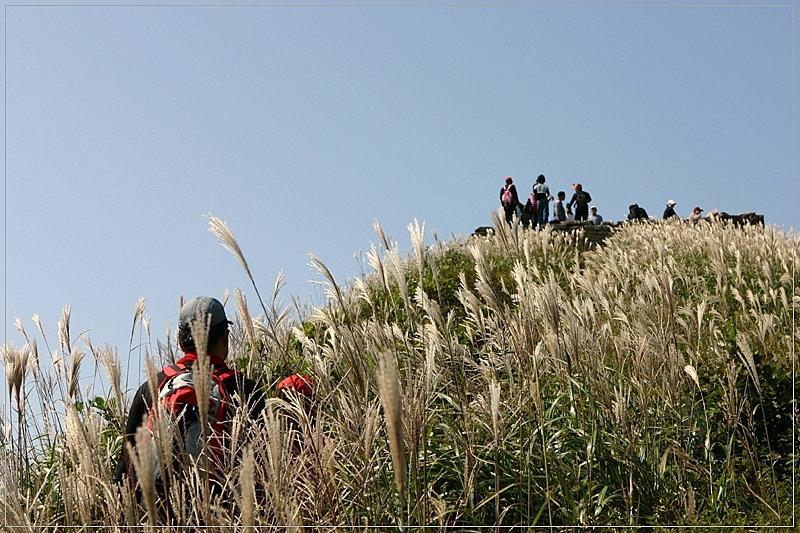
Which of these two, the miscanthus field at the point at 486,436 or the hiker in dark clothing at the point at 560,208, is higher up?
the hiker in dark clothing at the point at 560,208

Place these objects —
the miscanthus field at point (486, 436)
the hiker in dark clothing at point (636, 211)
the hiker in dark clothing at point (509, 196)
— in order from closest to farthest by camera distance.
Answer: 1. the miscanthus field at point (486, 436)
2. the hiker in dark clothing at point (509, 196)
3. the hiker in dark clothing at point (636, 211)

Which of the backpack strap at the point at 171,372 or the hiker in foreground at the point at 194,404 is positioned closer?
the hiker in foreground at the point at 194,404

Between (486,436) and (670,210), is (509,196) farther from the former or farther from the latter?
(486,436)

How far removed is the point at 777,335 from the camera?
651cm

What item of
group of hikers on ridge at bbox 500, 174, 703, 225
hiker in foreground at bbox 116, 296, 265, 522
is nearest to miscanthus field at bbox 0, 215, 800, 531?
hiker in foreground at bbox 116, 296, 265, 522

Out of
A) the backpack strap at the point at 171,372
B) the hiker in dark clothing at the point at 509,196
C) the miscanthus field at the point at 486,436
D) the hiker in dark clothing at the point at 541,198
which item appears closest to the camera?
the miscanthus field at the point at 486,436

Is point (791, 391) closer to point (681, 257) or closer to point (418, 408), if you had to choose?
point (418, 408)

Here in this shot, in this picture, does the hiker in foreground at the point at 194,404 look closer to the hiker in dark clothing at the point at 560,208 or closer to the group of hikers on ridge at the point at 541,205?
the group of hikers on ridge at the point at 541,205

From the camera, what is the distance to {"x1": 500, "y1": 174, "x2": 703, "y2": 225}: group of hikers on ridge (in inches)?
814

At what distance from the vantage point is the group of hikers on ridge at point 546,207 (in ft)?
67.8

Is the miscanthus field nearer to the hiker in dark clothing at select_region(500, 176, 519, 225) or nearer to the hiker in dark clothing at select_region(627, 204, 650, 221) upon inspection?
the hiker in dark clothing at select_region(500, 176, 519, 225)

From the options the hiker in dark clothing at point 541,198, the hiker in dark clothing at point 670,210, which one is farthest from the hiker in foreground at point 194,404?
the hiker in dark clothing at point 670,210

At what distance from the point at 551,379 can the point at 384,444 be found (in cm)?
134

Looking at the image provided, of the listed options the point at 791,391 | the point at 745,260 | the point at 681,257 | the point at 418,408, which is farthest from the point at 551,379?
the point at 681,257
